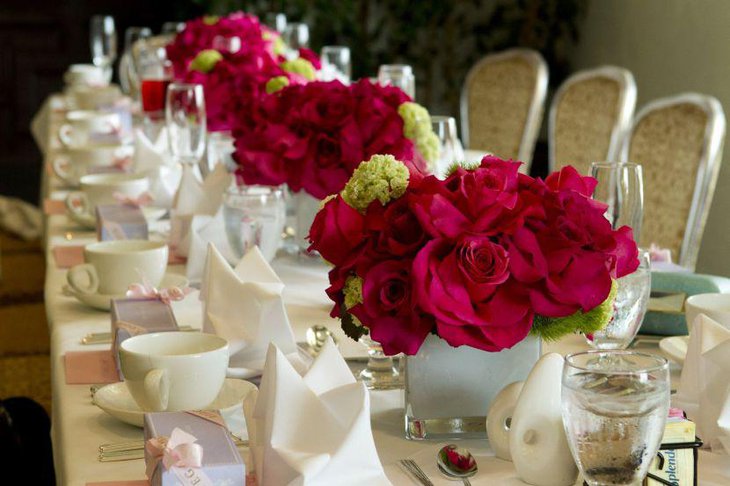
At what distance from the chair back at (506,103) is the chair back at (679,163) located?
109 centimetres

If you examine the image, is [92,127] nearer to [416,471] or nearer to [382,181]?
[382,181]

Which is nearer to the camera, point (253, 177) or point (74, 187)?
point (253, 177)

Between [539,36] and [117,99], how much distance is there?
2.53m

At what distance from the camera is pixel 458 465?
1.14 meters

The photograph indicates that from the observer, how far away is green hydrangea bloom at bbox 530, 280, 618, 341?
1.17 m

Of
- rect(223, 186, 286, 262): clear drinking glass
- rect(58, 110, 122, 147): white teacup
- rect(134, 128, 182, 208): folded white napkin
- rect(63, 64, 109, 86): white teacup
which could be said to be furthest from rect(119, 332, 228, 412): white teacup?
rect(63, 64, 109, 86): white teacup

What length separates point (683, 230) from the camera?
2859 mm

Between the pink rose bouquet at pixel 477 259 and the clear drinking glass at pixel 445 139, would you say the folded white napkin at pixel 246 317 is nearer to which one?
the pink rose bouquet at pixel 477 259

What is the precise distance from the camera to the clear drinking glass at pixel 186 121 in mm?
2469

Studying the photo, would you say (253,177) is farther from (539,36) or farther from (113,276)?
(539,36)

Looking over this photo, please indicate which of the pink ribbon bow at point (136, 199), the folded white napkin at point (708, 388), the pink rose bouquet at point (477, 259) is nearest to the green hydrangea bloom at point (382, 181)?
the pink rose bouquet at point (477, 259)

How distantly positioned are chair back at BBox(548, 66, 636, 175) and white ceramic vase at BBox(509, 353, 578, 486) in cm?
238

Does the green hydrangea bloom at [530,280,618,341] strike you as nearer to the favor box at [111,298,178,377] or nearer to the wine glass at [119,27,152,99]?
the favor box at [111,298,178,377]

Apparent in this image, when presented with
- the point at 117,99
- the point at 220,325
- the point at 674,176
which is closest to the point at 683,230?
the point at 674,176
